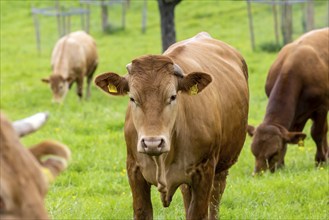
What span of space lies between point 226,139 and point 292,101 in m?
4.24

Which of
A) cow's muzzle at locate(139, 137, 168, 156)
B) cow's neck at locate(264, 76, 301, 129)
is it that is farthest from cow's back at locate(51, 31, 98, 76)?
cow's muzzle at locate(139, 137, 168, 156)

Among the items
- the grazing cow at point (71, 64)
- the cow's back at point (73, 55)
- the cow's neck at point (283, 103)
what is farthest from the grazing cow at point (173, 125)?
the cow's back at point (73, 55)

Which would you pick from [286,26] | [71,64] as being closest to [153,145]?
[71,64]

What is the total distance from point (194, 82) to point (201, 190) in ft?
2.95

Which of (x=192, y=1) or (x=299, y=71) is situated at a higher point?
(x=299, y=71)

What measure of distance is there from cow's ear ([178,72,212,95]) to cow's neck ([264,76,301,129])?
4920 mm

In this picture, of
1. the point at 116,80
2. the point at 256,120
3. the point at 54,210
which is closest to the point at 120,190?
the point at 54,210

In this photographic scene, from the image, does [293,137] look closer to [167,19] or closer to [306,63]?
[306,63]

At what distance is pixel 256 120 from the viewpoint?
13.8 meters

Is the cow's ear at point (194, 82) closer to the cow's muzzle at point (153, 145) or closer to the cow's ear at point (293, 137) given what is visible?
the cow's muzzle at point (153, 145)

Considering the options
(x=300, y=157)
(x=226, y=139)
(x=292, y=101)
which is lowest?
(x=300, y=157)

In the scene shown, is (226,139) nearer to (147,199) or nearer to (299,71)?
(147,199)

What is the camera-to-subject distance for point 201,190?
6254mm

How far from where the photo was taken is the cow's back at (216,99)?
6160 mm
